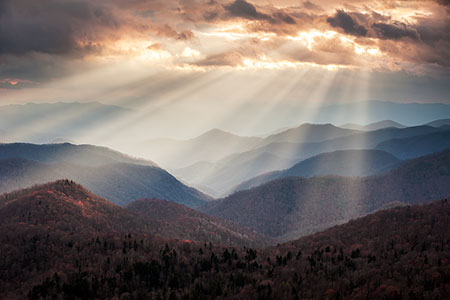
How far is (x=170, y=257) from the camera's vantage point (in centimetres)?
7625

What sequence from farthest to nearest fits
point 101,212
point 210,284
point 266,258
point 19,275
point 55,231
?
1. point 101,212
2. point 55,231
3. point 266,258
4. point 19,275
5. point 210,284

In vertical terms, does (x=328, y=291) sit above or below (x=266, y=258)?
above

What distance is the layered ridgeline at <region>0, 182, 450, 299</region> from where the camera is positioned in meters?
50.1

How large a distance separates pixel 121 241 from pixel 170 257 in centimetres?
2016

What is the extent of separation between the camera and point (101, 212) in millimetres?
143750

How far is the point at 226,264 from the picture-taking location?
76.4m

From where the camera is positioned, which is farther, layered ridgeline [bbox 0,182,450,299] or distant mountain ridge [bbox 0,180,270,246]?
distant mountain ridge [bbox 0,180,270,246]

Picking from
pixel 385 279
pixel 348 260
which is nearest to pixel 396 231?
pixel 348 260

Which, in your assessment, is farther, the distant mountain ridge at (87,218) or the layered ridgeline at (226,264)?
the distant mountain ridge at (87,218)

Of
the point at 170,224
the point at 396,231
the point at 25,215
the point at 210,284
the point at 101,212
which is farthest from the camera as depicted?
the point at 170,224

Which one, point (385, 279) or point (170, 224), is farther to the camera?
point (170, 224)

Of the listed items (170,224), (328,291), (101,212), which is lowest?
(170,224)

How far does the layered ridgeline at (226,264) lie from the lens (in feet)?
164

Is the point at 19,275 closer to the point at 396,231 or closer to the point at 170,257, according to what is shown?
the point at 170,257
